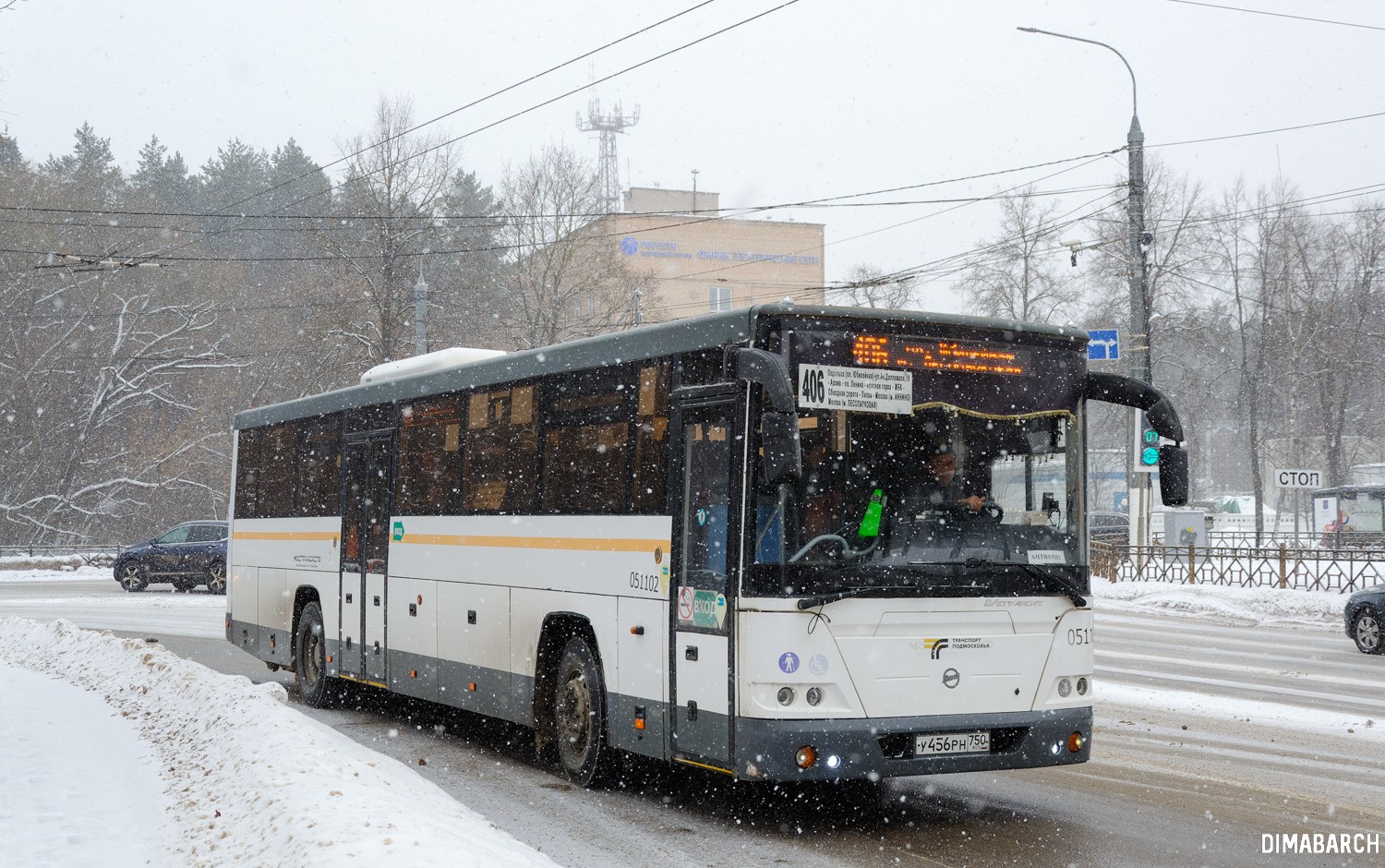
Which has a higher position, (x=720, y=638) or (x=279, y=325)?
(x=279, y=325)

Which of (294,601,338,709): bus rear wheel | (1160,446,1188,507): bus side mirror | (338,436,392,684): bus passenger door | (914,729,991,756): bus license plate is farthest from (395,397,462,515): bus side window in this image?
(1160,446,1188,507): bus side mirror

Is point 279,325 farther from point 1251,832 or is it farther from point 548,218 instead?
point 1251,832

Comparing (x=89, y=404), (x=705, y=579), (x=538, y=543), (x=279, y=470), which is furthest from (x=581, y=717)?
(x=89, y=404)

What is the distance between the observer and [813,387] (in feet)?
25.1

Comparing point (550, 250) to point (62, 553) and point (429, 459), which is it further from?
point (429, 459)

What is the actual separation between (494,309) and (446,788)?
45.7 m

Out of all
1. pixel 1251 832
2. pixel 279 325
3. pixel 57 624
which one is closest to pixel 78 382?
pixel 279 325

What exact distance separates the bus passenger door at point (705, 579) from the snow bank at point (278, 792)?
1380mm

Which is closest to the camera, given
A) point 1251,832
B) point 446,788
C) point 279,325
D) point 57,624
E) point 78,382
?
point 1251,832

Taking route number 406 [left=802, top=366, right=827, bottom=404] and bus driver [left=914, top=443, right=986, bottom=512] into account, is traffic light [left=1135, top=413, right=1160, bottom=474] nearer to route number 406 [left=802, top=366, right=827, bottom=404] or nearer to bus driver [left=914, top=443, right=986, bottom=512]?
bus driver [left=914, top=443, right=986, bottom=512]

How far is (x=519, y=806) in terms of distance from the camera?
345 inches

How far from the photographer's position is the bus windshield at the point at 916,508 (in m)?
7.62

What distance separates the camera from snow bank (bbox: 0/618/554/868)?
594cm

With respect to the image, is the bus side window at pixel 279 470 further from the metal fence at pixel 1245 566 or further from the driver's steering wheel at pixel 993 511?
the metal fence at pixel 1245 566
